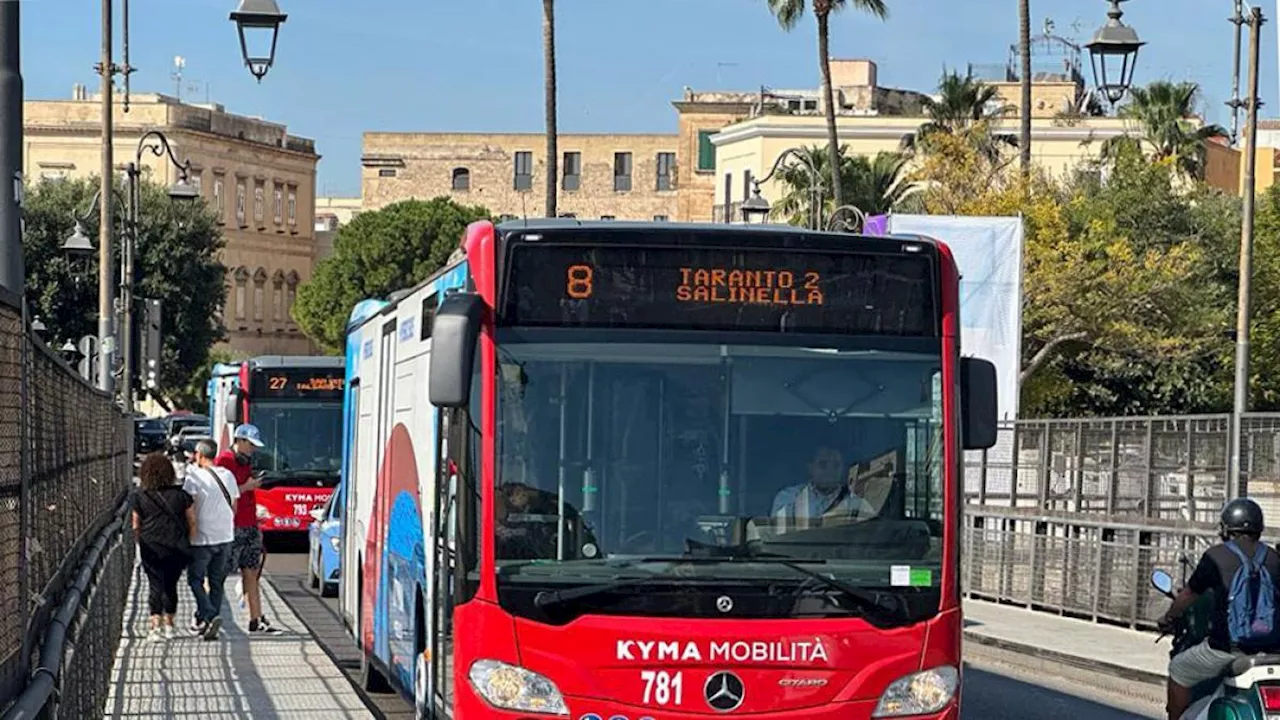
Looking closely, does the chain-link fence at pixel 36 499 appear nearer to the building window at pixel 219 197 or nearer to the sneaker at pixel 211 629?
the sneaker at pixel 211 629

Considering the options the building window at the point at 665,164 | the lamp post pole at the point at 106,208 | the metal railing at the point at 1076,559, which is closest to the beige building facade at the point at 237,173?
the building window at the point at 665,164

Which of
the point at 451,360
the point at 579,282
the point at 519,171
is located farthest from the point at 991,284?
the point at 519,171

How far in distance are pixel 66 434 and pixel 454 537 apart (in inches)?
113

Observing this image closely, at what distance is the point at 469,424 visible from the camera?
9695 mm

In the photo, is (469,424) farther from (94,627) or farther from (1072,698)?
(1072,698)

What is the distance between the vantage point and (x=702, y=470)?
9.59 metres

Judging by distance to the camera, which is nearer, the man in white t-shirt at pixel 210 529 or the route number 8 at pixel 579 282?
the route number 8 at pixel 579 282

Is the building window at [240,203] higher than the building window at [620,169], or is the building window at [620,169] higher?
the building window at [620,169]

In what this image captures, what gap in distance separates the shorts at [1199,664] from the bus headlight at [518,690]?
2.93m

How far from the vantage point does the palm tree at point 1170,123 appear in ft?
250

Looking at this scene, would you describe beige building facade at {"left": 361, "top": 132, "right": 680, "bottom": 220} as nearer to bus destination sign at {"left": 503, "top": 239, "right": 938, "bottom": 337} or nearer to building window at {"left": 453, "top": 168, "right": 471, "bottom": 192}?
building window at {"left": 453, "top": 168, "right": 471, "bottom": 192}

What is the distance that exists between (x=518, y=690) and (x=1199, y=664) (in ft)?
10.3

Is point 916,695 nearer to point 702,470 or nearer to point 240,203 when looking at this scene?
point 702,470

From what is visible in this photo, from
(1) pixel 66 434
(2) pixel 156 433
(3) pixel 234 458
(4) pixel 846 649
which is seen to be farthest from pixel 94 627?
(2) pixel 156 433
